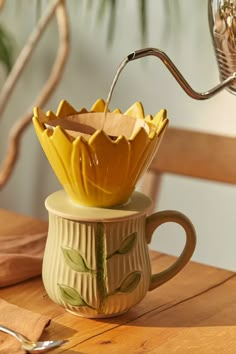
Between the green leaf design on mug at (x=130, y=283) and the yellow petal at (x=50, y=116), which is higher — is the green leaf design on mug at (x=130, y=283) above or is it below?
below

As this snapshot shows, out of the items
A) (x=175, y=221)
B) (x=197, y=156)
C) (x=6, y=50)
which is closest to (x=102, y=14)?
(x=6, y=50)

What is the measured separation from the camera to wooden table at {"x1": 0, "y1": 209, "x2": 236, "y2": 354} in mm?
880

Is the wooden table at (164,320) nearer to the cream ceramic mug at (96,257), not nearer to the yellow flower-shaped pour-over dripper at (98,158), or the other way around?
the cream ceramic mug at (96,257)

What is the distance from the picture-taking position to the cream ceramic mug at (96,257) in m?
0.90

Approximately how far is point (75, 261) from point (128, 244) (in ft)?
0.21

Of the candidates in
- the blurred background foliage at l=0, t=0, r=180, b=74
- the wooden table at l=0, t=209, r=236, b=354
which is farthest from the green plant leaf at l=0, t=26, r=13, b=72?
the wooden table at l=0, t=209, r=236, b=354

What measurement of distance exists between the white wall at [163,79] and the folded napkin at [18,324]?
3.72 feet

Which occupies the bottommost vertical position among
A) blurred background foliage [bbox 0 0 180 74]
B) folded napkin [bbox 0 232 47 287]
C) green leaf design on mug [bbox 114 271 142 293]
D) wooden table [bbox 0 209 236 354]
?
wooden table [bbox 0 209 236 354]

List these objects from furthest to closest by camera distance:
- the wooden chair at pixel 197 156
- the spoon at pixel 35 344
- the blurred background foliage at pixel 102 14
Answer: the blurred background foliage at pixel 102 14 → the wooden chair at pixel 197 156 → the spoon at pixel 35 344

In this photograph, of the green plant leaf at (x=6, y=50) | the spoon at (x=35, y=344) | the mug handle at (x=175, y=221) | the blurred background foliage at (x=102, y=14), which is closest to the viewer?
the spoon at (x=35, y=344)

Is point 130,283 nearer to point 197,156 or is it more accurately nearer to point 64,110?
point 64,110

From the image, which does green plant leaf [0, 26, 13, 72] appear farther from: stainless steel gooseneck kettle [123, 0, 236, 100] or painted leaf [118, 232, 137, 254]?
painted leaf [118, 232, 137, 254]

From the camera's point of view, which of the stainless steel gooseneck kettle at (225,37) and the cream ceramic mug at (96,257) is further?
the stainless steel gooseneck kettle at (225,37)

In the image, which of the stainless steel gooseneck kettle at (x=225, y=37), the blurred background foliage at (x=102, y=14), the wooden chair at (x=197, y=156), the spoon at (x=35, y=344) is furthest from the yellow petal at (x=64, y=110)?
the blurred background foliage at (x=102, y=14)
